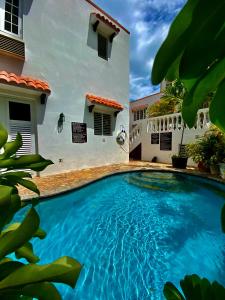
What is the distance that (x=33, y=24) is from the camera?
7.37 metres

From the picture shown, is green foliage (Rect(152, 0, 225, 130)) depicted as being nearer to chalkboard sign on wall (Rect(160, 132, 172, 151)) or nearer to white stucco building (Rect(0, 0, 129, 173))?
white stucco building (Rect(0, 0, 129, 173))

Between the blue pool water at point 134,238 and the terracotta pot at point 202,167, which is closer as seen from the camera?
the blue pool water at point 134,238

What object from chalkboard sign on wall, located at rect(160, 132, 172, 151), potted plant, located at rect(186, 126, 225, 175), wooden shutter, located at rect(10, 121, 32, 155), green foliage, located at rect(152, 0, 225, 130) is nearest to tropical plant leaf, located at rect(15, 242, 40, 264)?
green foliage, located at rect(152, 0, 225, 130)

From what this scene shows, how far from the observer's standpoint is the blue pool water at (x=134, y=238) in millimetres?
2740

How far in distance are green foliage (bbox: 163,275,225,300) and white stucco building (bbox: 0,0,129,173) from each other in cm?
697

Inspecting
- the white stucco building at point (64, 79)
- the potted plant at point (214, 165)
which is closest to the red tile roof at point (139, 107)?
the white stucco building at point (64, 79)

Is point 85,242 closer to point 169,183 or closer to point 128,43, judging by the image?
point 169,183

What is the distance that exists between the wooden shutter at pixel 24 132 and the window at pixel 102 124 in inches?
142

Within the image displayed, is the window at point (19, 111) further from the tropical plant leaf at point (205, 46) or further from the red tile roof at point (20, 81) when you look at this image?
the tropical plant leaf at point (205, 46)

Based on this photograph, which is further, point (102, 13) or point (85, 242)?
point (102, 13)

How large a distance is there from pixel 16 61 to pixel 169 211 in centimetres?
755

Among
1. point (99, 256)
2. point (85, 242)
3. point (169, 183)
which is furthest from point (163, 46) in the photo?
point (169, 183)

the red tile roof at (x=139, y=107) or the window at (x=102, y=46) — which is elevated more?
the window at (x=102, y=46)

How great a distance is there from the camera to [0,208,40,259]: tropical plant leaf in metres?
0.49
